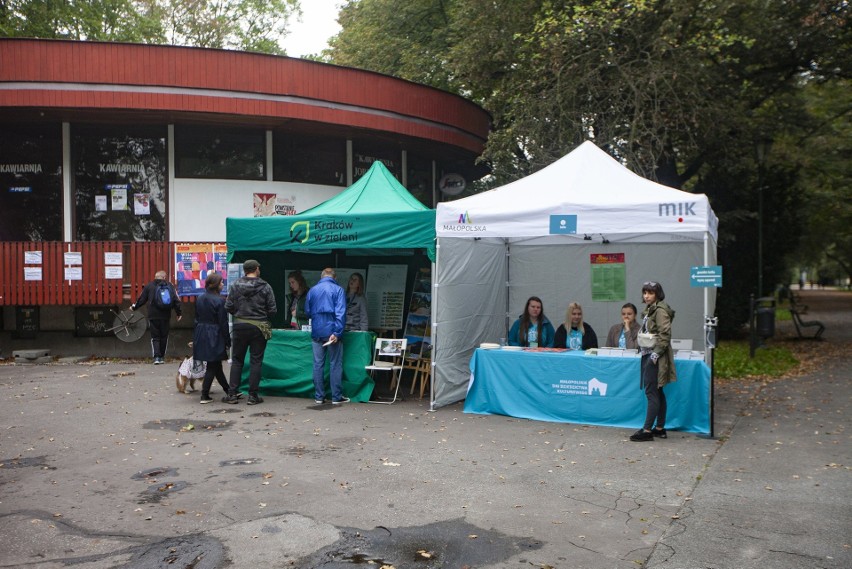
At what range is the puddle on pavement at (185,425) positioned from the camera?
8.73 m

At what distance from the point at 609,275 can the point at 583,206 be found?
329 centimetres

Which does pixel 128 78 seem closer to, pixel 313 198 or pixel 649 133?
pixel 313 198

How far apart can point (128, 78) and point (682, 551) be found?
13.5 meters

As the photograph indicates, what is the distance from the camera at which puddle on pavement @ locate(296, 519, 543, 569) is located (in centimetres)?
475

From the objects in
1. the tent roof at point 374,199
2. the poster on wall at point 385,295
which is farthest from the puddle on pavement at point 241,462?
the poster on wall at point 385,295

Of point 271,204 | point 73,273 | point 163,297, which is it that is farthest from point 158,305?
point 271,204

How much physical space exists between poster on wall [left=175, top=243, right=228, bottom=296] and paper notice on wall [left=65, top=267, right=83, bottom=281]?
1.82 m

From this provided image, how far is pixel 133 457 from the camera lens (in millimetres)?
7383

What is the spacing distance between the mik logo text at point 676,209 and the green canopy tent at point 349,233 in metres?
2.84

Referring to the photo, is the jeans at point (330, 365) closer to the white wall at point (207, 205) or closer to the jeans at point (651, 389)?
the jeans at point (651, 389)

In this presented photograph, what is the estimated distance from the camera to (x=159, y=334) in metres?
14.7

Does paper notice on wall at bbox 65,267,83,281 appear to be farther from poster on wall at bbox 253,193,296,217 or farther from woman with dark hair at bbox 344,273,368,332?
woman with dark hair at bbox 344,273,368,332

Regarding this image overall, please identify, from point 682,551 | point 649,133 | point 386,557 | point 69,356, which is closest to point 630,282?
point 649,133

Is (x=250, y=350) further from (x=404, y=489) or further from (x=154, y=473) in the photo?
(x=404, y=489)
